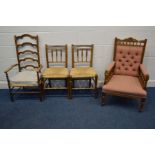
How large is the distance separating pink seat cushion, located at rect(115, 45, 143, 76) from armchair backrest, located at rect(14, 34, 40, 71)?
1.39 meters

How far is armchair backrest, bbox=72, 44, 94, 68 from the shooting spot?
3.04m

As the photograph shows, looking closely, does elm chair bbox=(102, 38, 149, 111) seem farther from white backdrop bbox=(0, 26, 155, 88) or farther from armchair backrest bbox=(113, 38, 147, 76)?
white backdrop bbox=(0, 26, 155, 88)

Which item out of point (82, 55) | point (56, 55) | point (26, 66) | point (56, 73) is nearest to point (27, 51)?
point (26, 66)

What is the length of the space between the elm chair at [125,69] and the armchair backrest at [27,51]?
1320mm

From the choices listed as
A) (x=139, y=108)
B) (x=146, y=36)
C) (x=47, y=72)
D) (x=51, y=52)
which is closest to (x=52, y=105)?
(x=47, y=72)

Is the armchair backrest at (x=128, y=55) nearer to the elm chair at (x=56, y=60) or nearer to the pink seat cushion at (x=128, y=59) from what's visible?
the pink seat cushion at (x=128, y=59)

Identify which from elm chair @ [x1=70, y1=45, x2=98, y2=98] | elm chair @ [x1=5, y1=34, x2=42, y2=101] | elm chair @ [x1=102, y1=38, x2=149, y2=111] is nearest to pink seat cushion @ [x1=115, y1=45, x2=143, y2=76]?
elm chair @ [x1=102, y1=38, x2=149, y2=111]

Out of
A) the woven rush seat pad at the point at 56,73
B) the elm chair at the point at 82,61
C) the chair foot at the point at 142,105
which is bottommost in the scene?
the chair foot at the point at 142,105

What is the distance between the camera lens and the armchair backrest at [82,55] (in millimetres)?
3040

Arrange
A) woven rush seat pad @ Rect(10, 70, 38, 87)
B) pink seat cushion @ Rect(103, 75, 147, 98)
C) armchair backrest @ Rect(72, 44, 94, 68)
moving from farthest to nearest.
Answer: armchair backrest @ Rect(72, 44, 94, 68), woven rush seat pad @ Rect(10, 70, 38, 87), pink seat cushion @ Rect(103, 75, 147, 98)

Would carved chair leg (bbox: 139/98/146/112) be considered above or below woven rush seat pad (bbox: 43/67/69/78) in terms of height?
below

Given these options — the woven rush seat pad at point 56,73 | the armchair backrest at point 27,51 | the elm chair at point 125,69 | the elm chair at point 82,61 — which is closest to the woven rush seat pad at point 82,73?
the elm chair at point 82,61

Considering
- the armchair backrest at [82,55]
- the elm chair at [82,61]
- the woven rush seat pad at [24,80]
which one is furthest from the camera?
the armchair backrest at [82,55]
